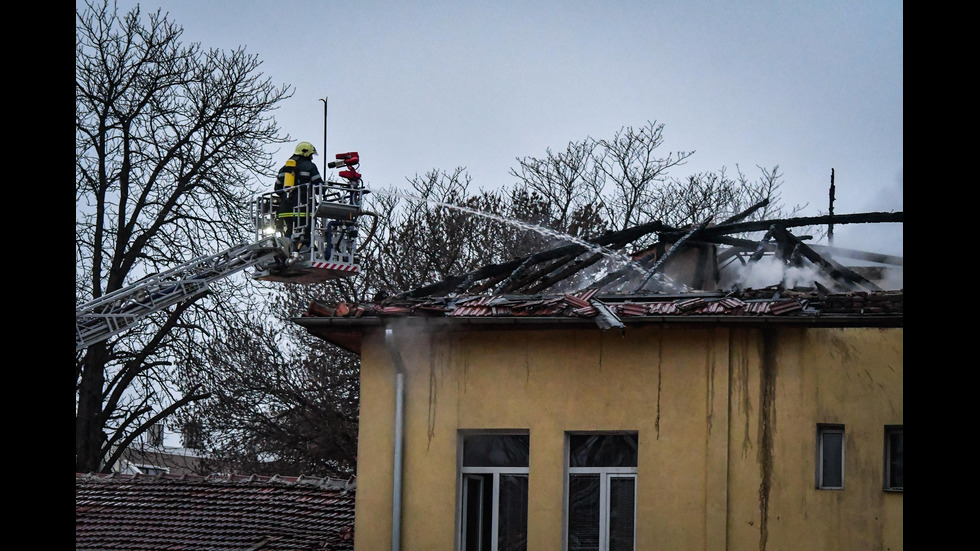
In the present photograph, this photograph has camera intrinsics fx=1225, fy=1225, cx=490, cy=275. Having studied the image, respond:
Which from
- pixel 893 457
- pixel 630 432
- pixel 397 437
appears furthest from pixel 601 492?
pixel 893 457

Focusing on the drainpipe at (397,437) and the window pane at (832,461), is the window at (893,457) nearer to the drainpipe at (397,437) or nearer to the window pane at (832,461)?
the window pane at (832,461)

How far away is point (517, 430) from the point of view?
42.1 ft

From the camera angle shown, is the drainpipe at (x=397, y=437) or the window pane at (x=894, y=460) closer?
the window pane at (x=894, y=460)

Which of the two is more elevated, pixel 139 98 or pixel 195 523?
pixel 139 98

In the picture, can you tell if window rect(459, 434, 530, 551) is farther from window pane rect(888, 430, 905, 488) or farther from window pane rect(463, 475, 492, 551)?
window pane rect(888, 430, 905, 488)

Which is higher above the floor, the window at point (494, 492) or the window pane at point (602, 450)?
the window pane at point (602, 450)

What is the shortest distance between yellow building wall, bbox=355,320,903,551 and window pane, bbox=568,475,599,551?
0.76 feet

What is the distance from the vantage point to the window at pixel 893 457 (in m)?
11.8

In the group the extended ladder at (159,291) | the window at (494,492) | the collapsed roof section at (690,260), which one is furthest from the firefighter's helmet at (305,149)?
the window at (494,492)

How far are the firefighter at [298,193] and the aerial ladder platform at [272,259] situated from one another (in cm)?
2

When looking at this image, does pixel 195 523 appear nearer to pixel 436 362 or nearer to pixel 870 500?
pixel 436 362

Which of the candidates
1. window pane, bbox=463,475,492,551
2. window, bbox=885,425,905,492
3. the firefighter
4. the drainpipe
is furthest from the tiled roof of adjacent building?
window, bbox=885,425,905,492
